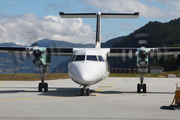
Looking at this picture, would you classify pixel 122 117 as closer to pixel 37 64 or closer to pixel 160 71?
pixel 37 64

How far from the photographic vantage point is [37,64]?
1720 cm

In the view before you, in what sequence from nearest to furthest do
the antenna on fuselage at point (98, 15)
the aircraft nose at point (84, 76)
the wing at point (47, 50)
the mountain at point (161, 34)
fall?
the aircraft nose at point (84, 76)
the wing at point (47, 50)
the antenna on fuselage at point (98, 15)
the mountain at point (161, 34)

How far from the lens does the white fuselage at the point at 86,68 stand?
12695 mm

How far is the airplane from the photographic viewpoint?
13195mm

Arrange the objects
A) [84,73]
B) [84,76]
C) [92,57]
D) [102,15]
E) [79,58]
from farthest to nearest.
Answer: [102,15]
[92,57]
[79,58]
[84,73]
[84,76]

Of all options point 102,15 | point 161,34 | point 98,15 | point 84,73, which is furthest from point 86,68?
point 161,34

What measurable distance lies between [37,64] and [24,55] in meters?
2.80

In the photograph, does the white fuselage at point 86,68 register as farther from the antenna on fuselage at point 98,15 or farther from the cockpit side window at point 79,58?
the antenna on fuselage at point 98,15

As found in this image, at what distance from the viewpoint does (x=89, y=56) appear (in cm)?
1423

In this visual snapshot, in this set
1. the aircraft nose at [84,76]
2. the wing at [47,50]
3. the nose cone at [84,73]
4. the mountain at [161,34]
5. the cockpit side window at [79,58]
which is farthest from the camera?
the mountain at [161,34]

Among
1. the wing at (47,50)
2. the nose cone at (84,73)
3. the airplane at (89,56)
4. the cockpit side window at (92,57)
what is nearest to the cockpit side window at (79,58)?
the airplane at (89,56)

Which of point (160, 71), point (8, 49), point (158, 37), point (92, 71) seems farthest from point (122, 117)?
point (158, 37)

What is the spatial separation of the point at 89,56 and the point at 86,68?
1.37m

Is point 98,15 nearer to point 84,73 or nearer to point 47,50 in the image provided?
point 47,50
